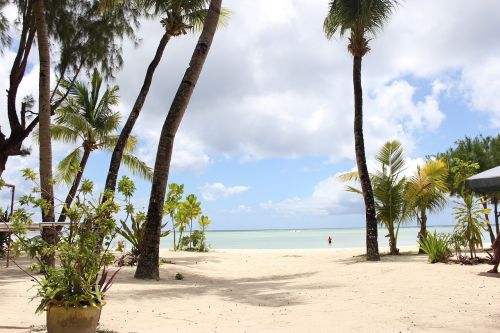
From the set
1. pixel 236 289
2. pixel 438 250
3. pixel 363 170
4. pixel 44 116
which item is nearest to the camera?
pixel 236 289

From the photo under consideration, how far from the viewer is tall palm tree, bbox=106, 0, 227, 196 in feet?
43.1

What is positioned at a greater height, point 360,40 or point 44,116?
point 360,40

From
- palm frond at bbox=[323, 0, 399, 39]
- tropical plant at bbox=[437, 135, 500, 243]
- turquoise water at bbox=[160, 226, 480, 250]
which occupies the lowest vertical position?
turquoise water at bbox=[160, 226, 480, 250]

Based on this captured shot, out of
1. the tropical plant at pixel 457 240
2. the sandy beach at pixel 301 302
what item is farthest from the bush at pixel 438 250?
Answer: the sandy beach at pixel 301 302

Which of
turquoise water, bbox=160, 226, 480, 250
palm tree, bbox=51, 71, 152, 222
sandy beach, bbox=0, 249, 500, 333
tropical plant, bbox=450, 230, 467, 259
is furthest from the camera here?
turquoise water, bbox=160, 226, 480, 250

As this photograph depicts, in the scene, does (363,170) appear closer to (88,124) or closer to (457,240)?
(457,240)

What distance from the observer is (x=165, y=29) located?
46.9 feet

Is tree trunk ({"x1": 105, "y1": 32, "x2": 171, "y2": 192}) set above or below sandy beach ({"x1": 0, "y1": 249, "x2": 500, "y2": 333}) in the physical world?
above

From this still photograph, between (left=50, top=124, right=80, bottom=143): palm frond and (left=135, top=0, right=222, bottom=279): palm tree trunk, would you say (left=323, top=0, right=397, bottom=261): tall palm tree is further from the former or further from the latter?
(left=50, top=124, right=80, bottom=143): palm frond

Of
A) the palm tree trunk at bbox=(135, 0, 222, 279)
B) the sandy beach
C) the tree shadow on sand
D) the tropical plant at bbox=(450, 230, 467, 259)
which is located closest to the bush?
the tropical plant at bbox=(450, 230, 467, 259)

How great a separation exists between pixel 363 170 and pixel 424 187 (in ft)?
8.43

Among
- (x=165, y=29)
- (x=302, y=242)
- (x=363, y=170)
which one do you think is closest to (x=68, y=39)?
(x=165, y=29)

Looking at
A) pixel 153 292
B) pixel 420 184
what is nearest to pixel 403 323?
pixel 153 292

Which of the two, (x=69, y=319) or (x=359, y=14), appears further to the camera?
(x=359, y=14)
